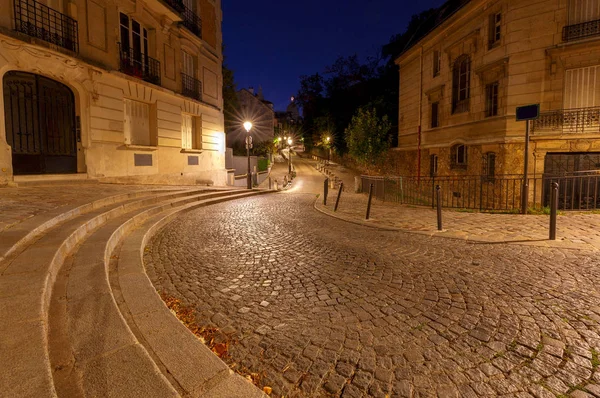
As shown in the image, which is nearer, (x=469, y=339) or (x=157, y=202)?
(x=469, y=339)

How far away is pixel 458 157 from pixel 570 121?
5.05 meters

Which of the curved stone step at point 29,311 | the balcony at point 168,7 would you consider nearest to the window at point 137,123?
the balcony at point 168,7

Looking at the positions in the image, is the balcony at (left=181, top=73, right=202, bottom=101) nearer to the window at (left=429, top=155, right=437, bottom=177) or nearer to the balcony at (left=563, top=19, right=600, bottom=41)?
the window at (left=429, top=155, right=437, bottom=177)

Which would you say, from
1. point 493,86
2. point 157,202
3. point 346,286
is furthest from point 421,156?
point 346,286

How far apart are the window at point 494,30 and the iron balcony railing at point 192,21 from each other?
15.8 m

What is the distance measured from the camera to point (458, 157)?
17.2 metres

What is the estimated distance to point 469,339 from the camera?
2.71 m

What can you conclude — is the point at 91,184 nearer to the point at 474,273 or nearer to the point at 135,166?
the point at 135,166

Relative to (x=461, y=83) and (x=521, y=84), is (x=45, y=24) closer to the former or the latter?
(x=521, y=84)

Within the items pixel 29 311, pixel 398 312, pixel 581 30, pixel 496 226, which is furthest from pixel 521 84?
pixel 29 311

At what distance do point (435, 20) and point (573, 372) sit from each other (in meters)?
22.9

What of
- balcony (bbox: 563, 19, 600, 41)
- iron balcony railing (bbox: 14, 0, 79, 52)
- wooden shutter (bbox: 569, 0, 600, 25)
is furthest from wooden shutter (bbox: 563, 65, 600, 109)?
iron balcony railing (bbox: 14, 0, 79, 52)

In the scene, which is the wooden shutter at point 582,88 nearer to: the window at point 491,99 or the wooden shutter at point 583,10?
the wooden shutter at point 583,10

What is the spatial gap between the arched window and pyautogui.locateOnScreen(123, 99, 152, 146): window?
16.8m
